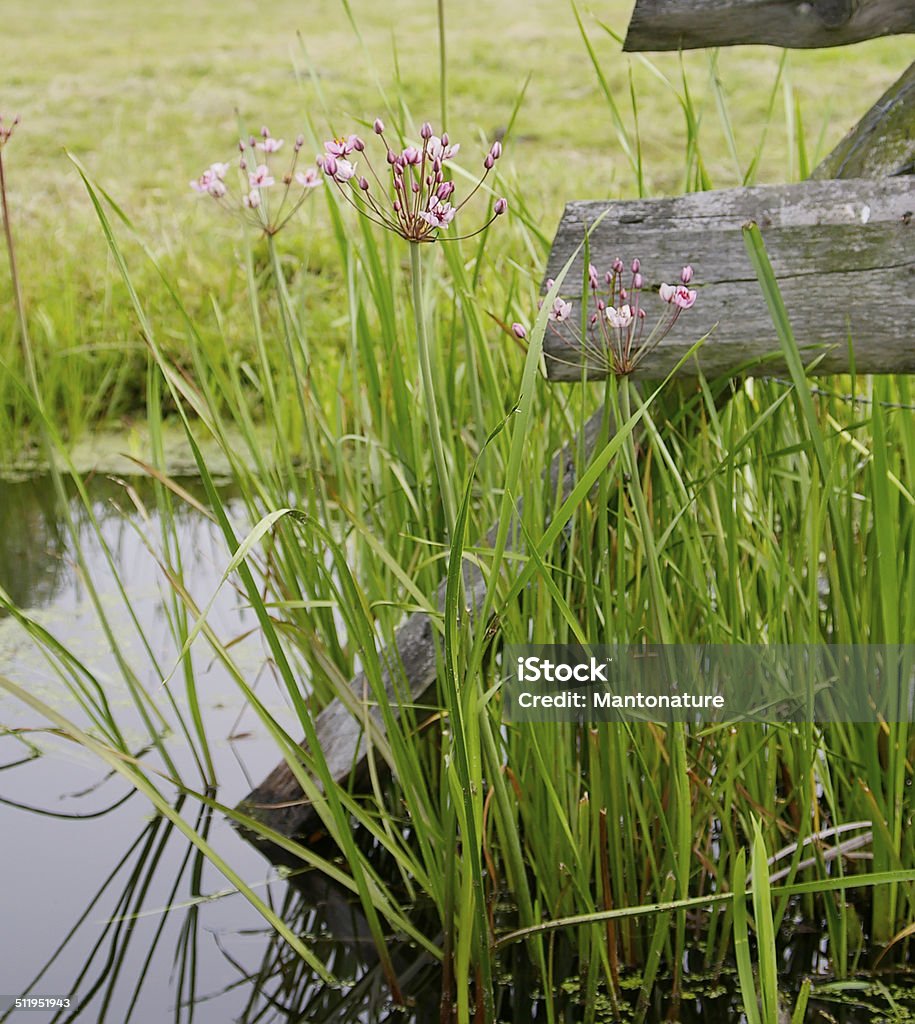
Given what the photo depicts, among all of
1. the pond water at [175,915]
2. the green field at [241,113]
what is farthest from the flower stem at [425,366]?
the green field at [241,113]

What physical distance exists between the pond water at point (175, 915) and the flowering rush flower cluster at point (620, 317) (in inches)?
20.4

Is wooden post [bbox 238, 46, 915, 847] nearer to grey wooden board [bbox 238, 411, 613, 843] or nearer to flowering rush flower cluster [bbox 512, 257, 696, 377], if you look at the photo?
flowering rush flower cluster [bbox 512, 257, 696, 377]

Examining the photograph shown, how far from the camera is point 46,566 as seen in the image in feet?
9.39

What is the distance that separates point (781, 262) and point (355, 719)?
0.85 m

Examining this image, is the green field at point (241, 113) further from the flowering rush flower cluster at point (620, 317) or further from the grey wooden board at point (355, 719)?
the grey wooden board at point (355, 719)

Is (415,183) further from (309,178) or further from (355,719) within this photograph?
(355,719)

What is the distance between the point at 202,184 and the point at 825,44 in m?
0.73

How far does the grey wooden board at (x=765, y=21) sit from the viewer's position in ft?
3.81

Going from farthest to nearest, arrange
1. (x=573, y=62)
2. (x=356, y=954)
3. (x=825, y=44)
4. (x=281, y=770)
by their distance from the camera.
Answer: (x=573, y=62) < (x=281, y=770) < (x=356, y=954) < (x=825, y=44)

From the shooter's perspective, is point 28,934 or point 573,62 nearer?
point 28,934

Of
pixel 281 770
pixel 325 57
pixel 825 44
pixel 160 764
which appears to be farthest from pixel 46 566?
pixel 325 57

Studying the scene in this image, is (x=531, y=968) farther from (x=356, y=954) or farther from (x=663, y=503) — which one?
(x=663, y=503)

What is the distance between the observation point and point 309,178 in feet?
4.67

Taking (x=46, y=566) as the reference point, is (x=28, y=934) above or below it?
below
